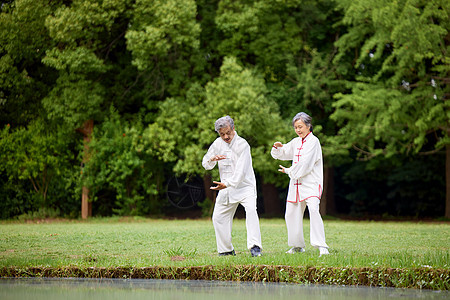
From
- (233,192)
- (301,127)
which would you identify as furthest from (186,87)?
(233,192)

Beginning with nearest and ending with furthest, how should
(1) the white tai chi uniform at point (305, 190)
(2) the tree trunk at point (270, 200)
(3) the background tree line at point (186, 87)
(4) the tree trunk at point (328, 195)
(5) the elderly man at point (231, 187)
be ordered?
(5) the elderly man at point (231, 187) < (1) the white tai chi uniform at point (305, 190) < (3) the background tree line at point (186, 87) < (4) the tree trunk at point (328, 195) < (2) the tree trunk at point (270, 200)

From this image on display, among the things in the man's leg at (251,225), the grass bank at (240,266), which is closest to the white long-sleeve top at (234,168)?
the man's leg at (251,225)

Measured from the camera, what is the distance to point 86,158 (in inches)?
929

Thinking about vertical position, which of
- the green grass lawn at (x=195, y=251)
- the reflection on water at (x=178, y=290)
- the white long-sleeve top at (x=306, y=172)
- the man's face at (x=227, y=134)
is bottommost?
the reflection on water at (x=178, y=290)

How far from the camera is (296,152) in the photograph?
9.76 metres

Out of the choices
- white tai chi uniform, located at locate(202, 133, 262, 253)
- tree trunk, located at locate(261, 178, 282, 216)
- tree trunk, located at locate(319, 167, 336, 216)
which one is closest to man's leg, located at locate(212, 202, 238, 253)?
white tai chi uniform, located at locate(202, 133, 262, 253)

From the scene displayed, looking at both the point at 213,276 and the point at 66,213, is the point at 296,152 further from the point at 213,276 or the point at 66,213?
the point at 66,213

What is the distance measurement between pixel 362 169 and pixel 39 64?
48.3 feet

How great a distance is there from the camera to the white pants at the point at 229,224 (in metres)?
9.19

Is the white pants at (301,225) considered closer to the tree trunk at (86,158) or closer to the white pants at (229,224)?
the white pants at (229,224)

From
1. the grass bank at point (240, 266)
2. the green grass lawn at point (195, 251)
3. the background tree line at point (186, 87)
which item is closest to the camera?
the grass bank at point (240, 266)

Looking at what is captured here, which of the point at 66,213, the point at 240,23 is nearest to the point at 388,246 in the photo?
the point at 240,23

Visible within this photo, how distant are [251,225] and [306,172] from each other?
1.16m

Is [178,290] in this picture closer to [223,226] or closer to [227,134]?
[223,226]
